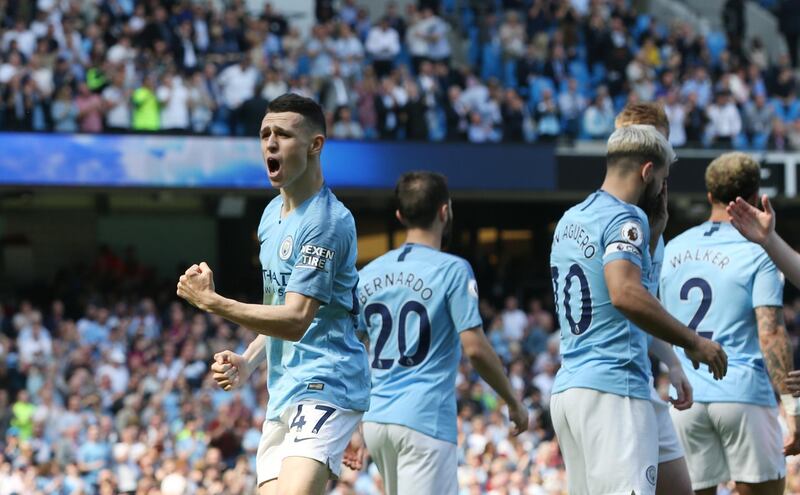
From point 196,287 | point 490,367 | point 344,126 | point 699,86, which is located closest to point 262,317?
point 196,287

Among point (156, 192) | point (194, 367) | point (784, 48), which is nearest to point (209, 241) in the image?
point (156, 192)

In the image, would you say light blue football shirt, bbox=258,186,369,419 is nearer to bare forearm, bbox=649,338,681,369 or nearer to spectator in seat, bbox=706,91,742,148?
bare forearm, bbox=649,338,681,369

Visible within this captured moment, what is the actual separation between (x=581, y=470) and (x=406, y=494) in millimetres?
1029

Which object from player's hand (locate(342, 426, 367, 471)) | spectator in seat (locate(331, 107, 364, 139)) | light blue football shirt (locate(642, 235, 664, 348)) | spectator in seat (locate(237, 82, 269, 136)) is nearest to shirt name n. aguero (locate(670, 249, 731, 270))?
light blue football shirt (locate(642, 235, 664, 348))

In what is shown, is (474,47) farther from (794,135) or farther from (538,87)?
(794,135)

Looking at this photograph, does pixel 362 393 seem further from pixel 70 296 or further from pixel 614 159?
pixel 70 296

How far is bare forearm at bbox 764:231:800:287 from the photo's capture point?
6293mm

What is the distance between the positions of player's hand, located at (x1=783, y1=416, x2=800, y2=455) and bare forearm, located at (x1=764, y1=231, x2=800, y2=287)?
747mm

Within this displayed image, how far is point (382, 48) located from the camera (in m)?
22.3

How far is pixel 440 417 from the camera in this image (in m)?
6.83

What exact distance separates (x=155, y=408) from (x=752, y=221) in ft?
36.3

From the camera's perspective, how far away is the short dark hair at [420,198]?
7.14 meters

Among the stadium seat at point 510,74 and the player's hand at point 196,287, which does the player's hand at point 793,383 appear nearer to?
the player's hand at point 196,287

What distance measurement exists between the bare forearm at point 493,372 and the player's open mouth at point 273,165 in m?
1.62
